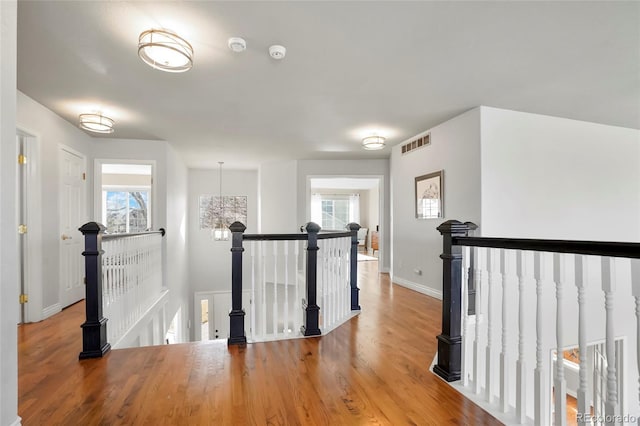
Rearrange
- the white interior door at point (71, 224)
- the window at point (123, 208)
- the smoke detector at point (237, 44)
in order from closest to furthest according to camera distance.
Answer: the smoke detector at point (237, 44), the white interior door at point (71, 224), the window at point (123, 208)

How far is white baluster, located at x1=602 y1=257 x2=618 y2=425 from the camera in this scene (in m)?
1.17

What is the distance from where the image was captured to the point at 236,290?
2.65m

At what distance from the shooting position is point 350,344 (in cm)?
265

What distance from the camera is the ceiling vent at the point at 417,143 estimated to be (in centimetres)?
457

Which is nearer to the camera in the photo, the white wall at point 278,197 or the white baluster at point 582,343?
the white baluster at point 582,343

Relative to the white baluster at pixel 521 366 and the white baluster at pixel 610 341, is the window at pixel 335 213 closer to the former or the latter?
the white baluster at pixel 521 366

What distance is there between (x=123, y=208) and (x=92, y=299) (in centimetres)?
698

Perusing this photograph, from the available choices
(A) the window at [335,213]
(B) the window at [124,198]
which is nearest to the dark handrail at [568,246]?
(B) the window at [124,198]

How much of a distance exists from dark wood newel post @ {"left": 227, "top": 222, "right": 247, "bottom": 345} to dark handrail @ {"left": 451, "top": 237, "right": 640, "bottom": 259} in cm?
181

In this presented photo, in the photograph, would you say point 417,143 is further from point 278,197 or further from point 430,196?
point 278,197

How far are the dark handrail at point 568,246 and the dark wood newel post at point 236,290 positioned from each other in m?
1.81

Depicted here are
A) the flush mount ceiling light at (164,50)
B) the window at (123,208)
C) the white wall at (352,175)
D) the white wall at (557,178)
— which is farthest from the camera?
the window at (123,208)

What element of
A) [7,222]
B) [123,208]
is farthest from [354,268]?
[123,208]

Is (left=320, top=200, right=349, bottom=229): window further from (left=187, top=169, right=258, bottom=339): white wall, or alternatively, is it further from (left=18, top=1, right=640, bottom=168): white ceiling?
(left=18, top=1, right=640, bottom=168): white ceiling
